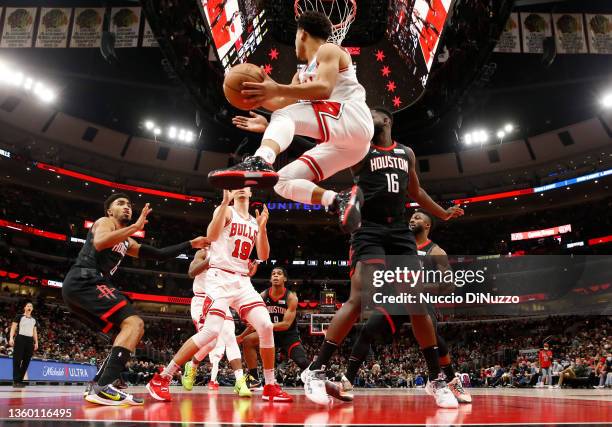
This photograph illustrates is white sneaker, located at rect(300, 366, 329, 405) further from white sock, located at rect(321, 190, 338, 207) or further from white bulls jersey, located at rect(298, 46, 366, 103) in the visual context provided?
white bulls jersey, located at rect(298, 46, 366, 103)

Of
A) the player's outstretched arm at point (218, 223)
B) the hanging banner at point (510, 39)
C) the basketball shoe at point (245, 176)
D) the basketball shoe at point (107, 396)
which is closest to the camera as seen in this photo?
the basketball shoe at point (245, 176)

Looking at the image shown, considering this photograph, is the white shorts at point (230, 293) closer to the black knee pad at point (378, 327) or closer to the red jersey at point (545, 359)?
the black knee pad at point (378, 327)

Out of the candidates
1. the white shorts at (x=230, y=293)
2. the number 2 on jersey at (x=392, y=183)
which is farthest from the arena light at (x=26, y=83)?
the number 2 on jersey at (x=392, y=183)

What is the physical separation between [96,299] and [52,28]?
514 inches

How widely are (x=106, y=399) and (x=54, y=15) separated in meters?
14.1

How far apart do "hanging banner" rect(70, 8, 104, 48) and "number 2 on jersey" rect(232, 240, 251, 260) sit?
12019mm

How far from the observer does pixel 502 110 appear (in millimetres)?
29109

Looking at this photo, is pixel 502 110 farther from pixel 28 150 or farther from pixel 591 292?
pixel 28 150

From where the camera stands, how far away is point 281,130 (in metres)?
3.27

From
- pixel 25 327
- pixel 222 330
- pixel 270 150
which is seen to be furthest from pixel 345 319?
pixel 25 327

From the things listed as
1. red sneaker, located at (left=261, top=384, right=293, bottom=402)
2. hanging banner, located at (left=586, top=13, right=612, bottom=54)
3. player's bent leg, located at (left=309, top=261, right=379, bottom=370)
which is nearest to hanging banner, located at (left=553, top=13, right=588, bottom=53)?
hanging banner, located at (left=586, top=13, right=612, bottom=54)

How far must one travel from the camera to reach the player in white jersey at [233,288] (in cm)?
489

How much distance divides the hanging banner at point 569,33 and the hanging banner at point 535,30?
13.1 inches

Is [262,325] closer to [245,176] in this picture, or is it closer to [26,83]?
[245,176]
